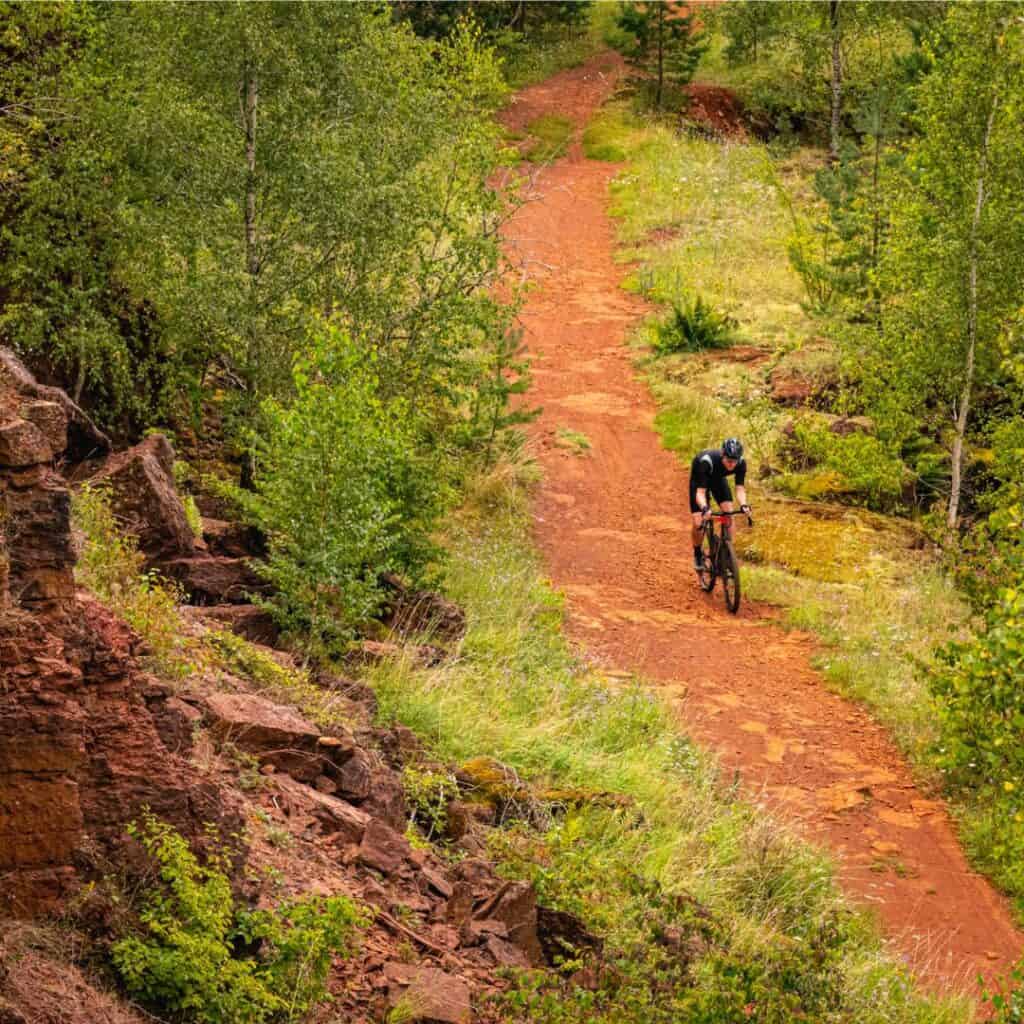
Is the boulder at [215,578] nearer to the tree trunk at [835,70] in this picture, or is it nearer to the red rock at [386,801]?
the red rock at [386,801]

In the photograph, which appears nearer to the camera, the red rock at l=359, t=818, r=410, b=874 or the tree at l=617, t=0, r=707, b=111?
the red rock at l=359, t=818, r=410, b=874

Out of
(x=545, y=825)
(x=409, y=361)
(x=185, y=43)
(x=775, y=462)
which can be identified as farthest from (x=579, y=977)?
(x=775, y=462)

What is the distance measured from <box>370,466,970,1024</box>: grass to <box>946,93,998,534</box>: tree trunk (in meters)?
6.34

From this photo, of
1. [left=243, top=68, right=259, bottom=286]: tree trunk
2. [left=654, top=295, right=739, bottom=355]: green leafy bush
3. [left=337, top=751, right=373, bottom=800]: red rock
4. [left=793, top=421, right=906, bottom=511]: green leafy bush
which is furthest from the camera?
[left=654, top=295, right=739, bottom=355]: green leafy bush

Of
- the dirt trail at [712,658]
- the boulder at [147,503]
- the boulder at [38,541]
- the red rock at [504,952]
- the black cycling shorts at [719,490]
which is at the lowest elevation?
the dirt trail at [712,658]

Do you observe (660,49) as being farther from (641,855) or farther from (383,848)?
(383,848)

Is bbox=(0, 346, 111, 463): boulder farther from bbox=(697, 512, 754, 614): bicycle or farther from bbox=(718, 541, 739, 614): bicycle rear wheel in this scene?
bbox=(718, 541, 739, 614): bicycle rear wheel

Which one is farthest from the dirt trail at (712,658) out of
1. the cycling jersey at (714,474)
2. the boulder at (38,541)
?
the boulder at (38,541)

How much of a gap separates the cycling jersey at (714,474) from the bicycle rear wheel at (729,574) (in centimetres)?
56

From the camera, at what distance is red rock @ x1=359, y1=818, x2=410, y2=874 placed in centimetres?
652

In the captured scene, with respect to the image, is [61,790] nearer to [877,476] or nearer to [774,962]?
[774,962]

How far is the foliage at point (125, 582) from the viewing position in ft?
21.8

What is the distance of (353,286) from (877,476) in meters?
7.23

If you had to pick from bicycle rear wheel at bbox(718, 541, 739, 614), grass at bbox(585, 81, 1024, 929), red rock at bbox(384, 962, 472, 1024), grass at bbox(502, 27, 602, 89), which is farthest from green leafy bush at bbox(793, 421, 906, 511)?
grass at bbox(502, 27, 602, 89)
